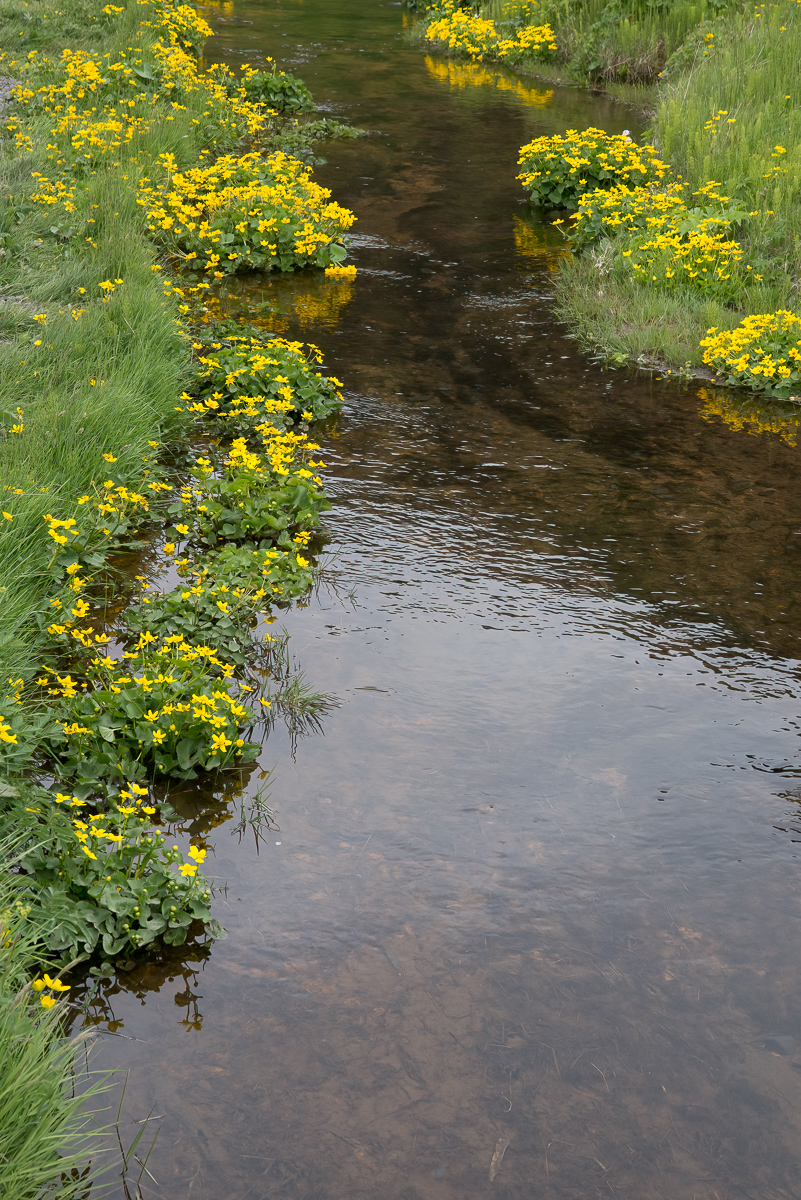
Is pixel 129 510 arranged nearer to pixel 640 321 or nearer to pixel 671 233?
pixel 640 321

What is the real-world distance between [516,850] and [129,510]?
9.12 ft

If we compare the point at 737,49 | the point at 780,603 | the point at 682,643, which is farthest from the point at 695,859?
the point at 737,49

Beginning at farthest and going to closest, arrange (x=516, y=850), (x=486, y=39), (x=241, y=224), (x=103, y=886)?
(x=486, y=39), (x=241, y=224), (x=516, y=850), (x=103, y=886)

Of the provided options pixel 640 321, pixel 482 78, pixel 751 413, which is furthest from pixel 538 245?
pixel 482 78

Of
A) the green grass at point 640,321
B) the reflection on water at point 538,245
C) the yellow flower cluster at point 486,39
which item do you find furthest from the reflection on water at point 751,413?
the yellow flower cluster at point 486,39

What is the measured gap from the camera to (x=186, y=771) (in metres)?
3.92

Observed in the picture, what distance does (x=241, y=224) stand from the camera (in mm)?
8852

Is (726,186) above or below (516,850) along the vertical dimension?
above

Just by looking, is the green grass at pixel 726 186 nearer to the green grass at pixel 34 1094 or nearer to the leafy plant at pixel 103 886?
the leafy plant at pixel 103 886

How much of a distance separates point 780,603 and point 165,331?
13.5 feet

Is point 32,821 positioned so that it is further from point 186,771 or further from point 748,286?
point 748,286

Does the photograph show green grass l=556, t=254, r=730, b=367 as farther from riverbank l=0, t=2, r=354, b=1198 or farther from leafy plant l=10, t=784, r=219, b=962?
leafy plant l=10, t=784, r=219, b=962

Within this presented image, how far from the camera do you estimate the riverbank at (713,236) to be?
763 centimetres

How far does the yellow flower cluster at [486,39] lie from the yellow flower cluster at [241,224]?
9.63m
